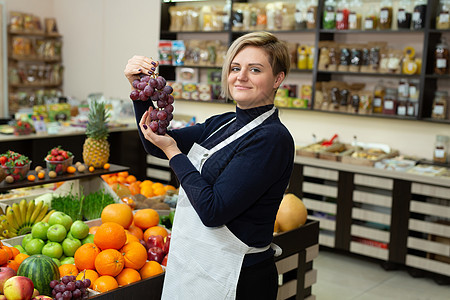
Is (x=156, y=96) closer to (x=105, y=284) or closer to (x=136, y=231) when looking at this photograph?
(x=105, y=284)

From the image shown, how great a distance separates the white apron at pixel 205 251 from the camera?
1673mm

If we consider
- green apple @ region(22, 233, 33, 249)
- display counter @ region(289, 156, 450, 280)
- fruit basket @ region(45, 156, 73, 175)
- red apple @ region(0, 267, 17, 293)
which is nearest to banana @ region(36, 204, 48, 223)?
fruit basket @ region(45, 156, 73, 175)

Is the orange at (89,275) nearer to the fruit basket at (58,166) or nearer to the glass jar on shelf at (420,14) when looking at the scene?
the fruit basket at (58,166)

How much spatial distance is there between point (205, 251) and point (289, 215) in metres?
1.06

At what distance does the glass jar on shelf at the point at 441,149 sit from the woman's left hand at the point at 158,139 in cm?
347

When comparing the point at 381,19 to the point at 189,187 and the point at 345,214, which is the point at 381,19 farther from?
the point at 189,187

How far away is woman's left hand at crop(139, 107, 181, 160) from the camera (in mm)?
1621

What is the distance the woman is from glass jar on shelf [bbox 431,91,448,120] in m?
3.22

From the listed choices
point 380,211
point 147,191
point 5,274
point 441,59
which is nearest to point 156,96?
point 5,274

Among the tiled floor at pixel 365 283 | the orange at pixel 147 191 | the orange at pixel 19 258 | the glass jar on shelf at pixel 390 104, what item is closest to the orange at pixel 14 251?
the orange at pixel 19 258

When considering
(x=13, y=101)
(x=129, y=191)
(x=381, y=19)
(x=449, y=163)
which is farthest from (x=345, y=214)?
(x=13, y=101)

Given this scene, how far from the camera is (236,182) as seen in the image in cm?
153

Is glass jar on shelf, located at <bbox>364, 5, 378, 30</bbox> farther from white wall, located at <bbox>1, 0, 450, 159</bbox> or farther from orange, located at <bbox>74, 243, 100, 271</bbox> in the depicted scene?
orange, located at <bbox>74, 243, 100, 271</bbox>

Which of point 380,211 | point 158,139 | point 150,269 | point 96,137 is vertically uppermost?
point 158,139
